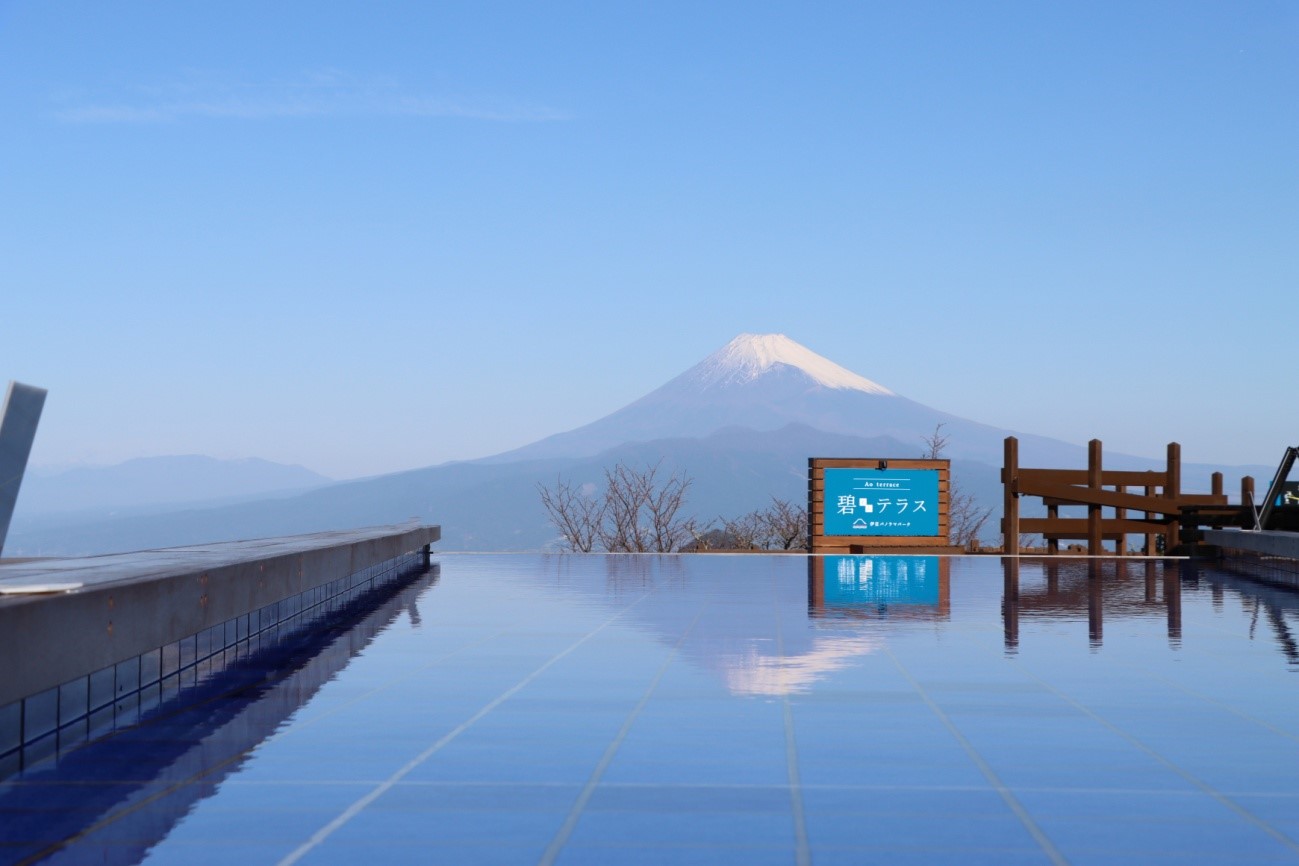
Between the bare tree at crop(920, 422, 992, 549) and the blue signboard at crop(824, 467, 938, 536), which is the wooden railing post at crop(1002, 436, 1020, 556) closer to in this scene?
the blue signboard at crop(824, 467, 938, 536)

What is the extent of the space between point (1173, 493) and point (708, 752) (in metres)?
21.3

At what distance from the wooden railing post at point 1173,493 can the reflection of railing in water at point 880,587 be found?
4.24 m

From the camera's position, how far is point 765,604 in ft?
48.1

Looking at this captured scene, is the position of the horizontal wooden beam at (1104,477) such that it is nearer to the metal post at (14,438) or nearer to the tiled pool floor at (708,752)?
the tiled pool floor at (708,752)

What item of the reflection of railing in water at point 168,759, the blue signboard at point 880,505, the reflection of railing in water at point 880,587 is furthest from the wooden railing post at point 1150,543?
the reflection of railing in water at point 168,759

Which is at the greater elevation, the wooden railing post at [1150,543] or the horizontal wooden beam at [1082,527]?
the horizontal wooden beam at [1082,527]

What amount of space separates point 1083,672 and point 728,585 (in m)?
8.54

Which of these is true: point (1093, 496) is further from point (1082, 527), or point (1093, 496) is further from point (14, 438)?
point (14, 438)

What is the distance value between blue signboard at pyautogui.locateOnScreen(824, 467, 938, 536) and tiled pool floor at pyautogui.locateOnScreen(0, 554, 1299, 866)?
13156 mm

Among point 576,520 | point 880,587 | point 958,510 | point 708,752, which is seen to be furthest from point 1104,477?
point 708,752

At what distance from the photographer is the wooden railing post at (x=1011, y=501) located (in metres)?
24.9

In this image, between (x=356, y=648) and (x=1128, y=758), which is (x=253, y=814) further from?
(x=356, y=648)

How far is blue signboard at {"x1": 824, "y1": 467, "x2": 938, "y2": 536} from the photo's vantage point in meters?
25.8

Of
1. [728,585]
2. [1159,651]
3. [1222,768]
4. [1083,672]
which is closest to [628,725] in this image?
[1222,768]
